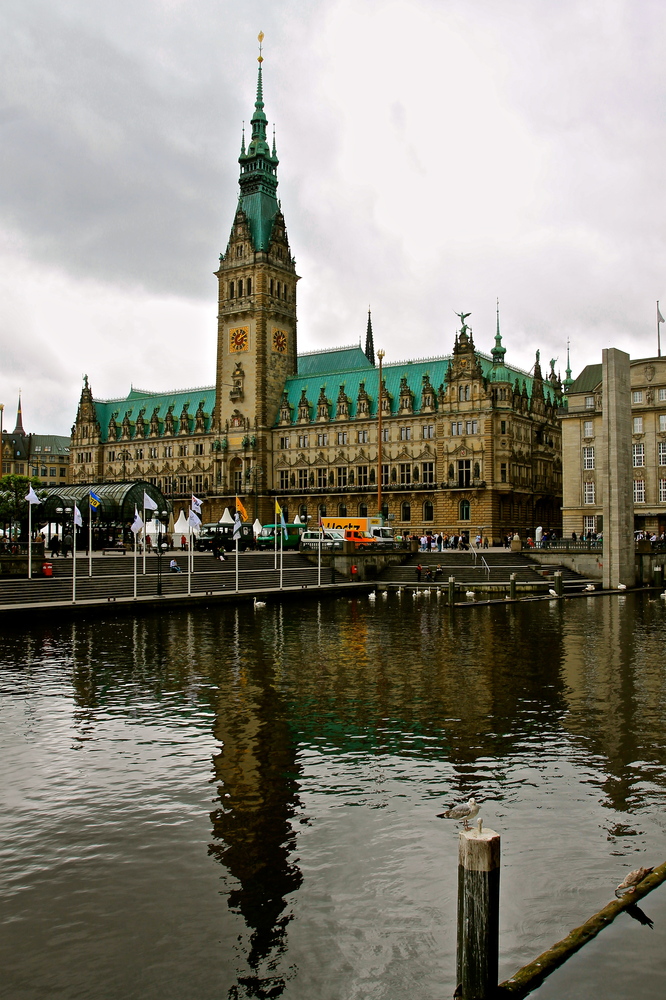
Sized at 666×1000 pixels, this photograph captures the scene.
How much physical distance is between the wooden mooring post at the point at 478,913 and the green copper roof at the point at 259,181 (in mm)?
119677

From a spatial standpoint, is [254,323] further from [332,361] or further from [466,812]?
[466,812]

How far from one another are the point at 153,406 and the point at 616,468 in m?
96.1

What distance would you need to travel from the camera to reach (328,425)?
380 feet

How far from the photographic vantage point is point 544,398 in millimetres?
112125

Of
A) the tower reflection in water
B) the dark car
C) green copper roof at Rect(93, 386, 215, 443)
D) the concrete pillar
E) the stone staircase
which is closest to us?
the tower reflection in water

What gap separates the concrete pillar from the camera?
2542 inches

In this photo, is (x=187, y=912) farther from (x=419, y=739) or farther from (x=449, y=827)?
(x=419, y=739)

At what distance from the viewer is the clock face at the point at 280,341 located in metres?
122

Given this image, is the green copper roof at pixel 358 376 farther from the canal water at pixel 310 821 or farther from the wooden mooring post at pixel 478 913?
the wooden mooring post at pixel 478 913

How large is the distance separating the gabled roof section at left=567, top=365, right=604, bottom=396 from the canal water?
205 feet

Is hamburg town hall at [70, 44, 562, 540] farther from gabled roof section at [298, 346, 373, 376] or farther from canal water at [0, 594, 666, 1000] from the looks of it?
canal water at [0, 594, 666, 1000]

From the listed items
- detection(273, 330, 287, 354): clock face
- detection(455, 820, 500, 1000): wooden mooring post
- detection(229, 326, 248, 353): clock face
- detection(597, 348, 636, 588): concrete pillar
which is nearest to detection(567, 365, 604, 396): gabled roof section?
detection(597, 348, 636, 588): concrete pillar

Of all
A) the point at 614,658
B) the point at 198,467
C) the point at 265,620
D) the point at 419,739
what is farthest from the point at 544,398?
the point at 419,739

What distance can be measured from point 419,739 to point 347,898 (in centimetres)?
841
